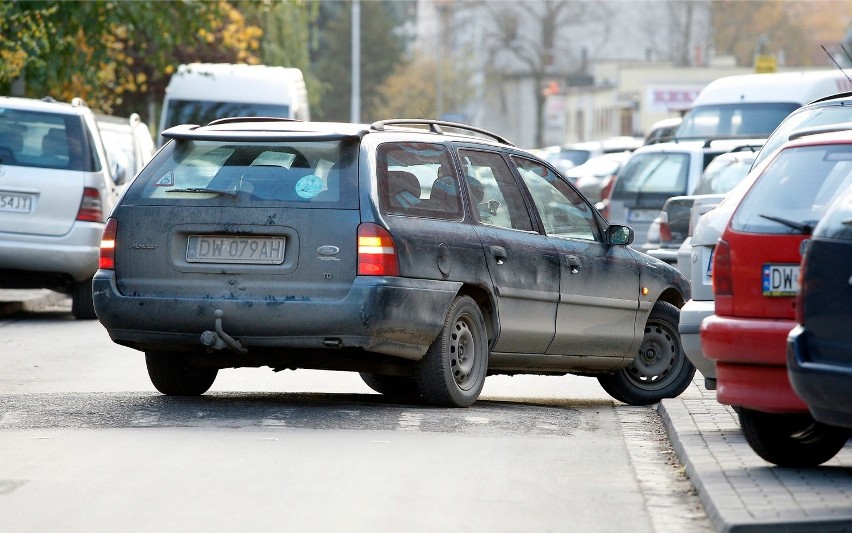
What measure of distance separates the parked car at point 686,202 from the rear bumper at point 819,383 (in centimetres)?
1028

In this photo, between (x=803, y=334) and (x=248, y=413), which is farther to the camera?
(x=248, y=413)

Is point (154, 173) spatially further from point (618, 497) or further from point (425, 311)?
point (618, 497)

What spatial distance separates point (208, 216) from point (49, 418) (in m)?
1.35

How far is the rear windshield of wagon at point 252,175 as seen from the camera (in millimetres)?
9625

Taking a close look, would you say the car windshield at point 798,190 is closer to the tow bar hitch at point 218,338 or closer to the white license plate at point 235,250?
the white license plate at point 235,250

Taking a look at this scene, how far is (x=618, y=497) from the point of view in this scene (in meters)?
7.52

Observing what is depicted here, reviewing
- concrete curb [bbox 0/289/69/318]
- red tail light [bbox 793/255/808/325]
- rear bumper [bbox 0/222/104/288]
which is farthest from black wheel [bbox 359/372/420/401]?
concrete curb [bbox 0/289/69/318]

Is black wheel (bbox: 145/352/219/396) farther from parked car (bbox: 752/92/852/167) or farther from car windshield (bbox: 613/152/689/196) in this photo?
car windshield (bbox: 613/152/689/196)

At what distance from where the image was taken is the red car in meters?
7.59

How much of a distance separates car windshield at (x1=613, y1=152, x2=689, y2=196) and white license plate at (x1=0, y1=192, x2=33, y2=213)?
28.2ft

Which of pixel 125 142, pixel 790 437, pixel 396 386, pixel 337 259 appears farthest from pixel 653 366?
pixel 125 142

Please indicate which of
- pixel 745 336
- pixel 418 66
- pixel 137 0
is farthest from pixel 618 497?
pixel 418 66

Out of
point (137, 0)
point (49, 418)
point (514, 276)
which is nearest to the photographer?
point (49, 418)

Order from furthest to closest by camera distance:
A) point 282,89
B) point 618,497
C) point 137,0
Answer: point 282,89, point 137,0, point 618,497
